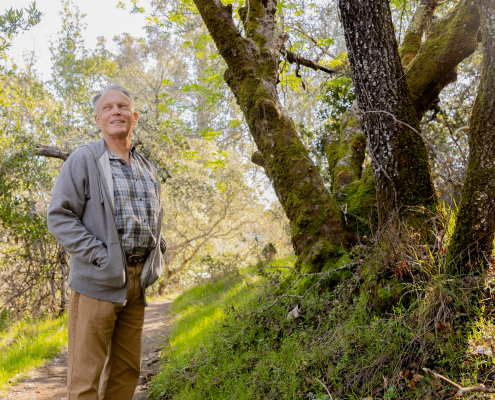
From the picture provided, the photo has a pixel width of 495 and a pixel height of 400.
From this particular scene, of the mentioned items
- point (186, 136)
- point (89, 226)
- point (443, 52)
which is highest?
point (186, 136)

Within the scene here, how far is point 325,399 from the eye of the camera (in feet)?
7.11

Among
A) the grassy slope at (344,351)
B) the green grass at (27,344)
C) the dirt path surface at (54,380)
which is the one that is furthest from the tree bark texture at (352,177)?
the green grass at (27,344)

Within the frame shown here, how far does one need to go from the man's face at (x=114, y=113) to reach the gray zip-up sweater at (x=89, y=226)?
0.24 meters

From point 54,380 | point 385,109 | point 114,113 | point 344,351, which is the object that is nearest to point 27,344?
point 54,380

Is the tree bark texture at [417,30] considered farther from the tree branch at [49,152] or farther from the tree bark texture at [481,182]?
the tree branch at [49,152]

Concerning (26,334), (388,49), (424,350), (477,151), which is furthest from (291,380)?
(26,334)

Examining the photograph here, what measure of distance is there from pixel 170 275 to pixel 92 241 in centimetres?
1633

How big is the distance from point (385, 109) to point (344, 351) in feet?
6.99

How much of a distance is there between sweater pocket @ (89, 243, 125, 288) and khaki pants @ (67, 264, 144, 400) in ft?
0.51

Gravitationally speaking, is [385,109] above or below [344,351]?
above

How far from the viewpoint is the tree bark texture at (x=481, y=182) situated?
2.16 meters

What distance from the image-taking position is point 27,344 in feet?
16.8

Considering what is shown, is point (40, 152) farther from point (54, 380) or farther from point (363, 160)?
point (363, 160)

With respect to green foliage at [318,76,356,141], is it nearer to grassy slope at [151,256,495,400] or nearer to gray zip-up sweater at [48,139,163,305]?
grassy slope at [151,256,495,400]
